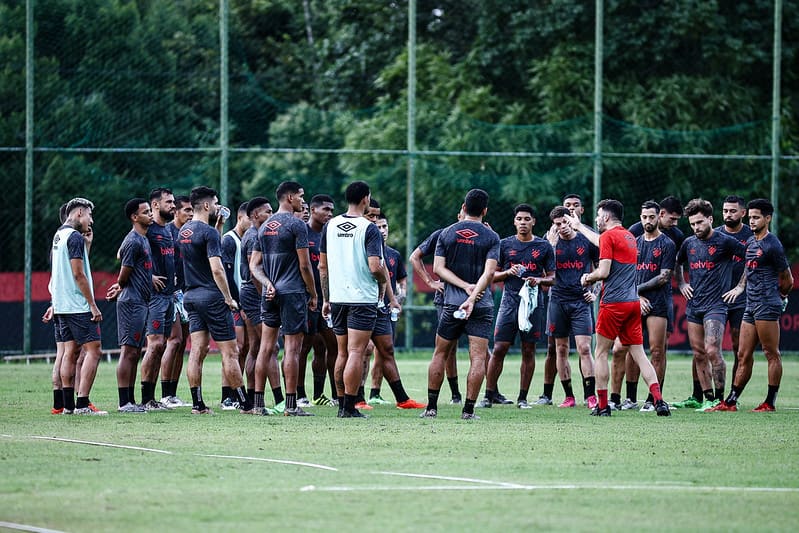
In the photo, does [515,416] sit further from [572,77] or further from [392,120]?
[572,77]

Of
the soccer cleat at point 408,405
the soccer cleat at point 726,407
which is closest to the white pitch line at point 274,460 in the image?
the soccer cleat at point 408,405

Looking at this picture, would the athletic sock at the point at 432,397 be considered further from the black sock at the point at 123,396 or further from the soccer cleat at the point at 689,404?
the soccer cleat at the point at 689,404

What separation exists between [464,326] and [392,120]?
16.1 meters

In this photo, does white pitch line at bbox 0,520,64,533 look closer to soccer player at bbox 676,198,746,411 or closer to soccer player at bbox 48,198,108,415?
soccer player at bbox 48,198,108,415

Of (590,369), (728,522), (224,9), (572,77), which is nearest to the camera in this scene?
(728,522)

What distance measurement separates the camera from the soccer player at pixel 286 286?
12.8 m

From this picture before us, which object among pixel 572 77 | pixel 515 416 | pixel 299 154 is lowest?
pixel 515 416

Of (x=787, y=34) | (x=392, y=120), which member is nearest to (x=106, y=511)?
(x=392, y=120)

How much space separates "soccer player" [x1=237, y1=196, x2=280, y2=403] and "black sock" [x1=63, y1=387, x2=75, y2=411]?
2012 millimetres

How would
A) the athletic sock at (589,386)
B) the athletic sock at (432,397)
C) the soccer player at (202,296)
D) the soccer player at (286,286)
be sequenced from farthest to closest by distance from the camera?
the athletic sock at (589,386), the soccer player at (202,296), the soccer player at (286,286), the athletic sock at (432,397)

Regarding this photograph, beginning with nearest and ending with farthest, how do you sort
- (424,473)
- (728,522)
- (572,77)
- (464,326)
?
→ (728,522)
(424,473)
(464,326)
(572,77)

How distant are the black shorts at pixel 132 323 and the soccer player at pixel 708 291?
6.08 m

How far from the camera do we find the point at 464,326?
1255 centimetres

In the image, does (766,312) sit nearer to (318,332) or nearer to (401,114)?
(318,332)
